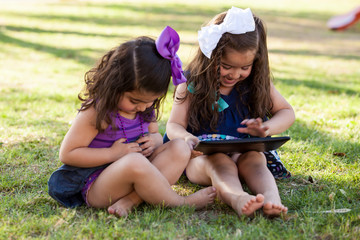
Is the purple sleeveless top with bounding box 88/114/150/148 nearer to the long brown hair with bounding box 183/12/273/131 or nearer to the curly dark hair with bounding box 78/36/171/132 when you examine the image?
the curly dark hair with bounding box 78/36/171/132

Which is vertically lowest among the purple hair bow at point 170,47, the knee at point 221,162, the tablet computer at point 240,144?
the knee at point 221,162

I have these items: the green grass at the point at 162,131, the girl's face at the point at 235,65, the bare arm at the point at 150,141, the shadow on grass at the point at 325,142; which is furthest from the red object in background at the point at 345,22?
the bare arm at the point at 150,141

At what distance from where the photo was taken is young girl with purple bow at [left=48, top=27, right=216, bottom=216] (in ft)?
8.20

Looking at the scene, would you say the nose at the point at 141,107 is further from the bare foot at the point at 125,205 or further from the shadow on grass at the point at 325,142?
the shadow on grass at the point at 325,142

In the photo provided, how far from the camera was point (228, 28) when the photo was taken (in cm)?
286

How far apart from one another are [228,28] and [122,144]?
39.9 inches

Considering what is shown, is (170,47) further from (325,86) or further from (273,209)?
(325,86)

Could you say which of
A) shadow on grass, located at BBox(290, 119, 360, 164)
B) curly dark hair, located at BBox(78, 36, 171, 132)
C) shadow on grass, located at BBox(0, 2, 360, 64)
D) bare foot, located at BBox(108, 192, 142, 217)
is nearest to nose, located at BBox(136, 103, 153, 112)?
curly dark hair, located at BBox(78, 36, 171, 132)

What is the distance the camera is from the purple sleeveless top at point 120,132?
8.99 ft

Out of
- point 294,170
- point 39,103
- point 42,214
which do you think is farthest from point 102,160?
point 39,103

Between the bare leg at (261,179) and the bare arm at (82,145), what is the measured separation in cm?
92

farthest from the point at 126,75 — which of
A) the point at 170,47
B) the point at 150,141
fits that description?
the point at 150,141

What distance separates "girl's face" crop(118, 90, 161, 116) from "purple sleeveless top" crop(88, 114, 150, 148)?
4.7 inches

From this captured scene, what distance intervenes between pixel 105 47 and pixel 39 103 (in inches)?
161
